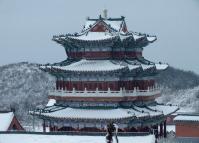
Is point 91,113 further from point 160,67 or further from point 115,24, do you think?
point 160,67

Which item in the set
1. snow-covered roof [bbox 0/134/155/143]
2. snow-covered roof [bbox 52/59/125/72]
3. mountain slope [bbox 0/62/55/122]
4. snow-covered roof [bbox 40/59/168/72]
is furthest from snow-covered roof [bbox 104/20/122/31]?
mountain slope [bbox 0/62/55/122]

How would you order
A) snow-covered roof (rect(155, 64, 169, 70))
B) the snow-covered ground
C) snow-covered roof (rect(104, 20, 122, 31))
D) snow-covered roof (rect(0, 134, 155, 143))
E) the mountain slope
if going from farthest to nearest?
1. the mountain slope
2. the snow-covered ground
3. snow-covered roof (rect(155, 64, 169, 70))
4. snow-covered roof (rect(104, 20, 122, 31))
5. snow-covered roof (rect(0, 134, 155, 143))

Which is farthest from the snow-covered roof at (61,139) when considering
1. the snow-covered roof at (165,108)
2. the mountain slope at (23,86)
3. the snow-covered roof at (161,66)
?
the mountain slope at (23,86)

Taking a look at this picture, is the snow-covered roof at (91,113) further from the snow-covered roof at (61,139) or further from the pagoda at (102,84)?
the snow-covered roof at (61,139)

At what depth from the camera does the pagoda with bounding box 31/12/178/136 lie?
109 feet

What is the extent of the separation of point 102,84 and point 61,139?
5.29 meters

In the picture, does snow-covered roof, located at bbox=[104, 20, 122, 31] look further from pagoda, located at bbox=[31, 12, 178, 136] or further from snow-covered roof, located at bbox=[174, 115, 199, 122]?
snow-covered roof, located at bbox=[174, 115, 199, 122]

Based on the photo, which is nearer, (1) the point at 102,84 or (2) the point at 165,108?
(1) the point at 102,84

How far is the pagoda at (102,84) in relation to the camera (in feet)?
109

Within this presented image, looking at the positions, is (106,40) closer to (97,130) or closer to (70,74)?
(70,74)

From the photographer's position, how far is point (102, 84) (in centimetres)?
3397

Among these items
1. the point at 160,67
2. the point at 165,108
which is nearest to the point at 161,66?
the point at 160,67

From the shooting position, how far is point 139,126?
33.6 m

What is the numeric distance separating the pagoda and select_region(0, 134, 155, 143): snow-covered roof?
9.39 ft
